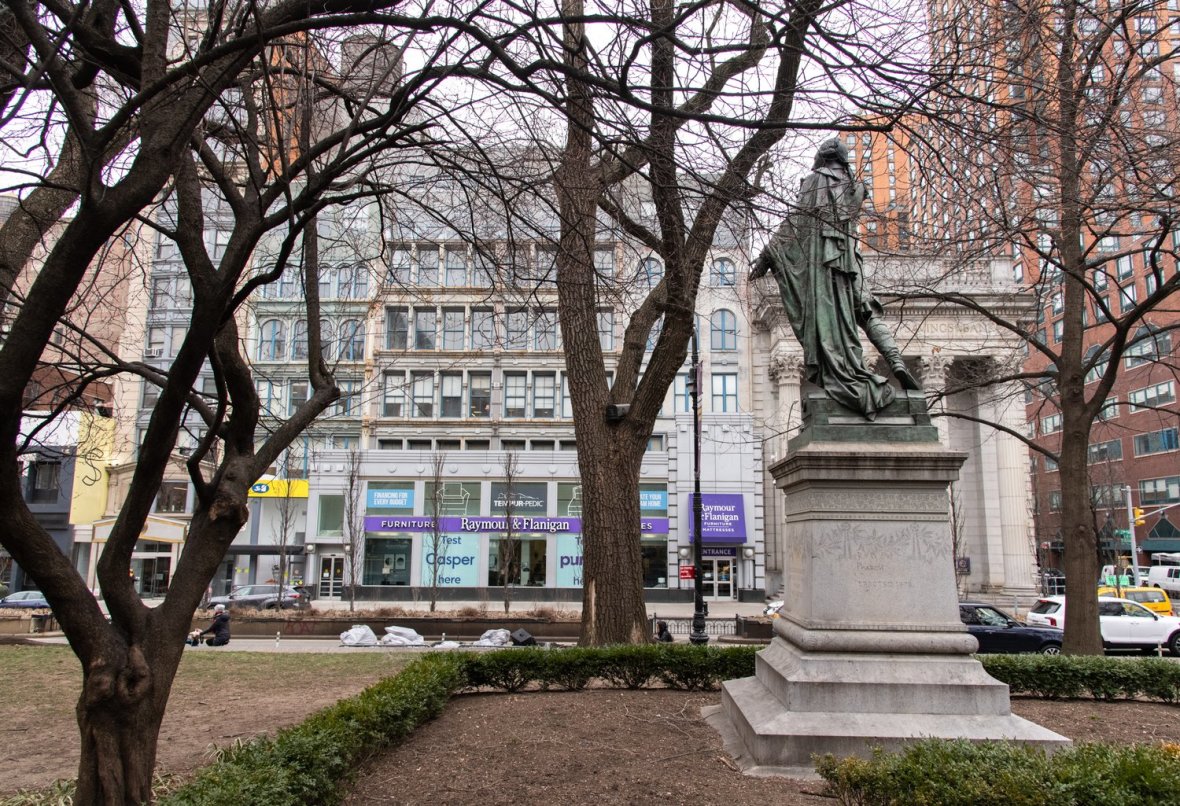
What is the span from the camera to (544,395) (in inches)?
1578

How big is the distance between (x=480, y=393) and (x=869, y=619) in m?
34.9

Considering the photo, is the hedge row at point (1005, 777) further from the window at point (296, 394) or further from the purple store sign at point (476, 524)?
the window at point (296, 394)

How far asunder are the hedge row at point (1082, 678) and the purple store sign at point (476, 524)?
2891cm

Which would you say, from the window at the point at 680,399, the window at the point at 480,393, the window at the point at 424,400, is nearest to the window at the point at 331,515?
the window at the point at 424,400

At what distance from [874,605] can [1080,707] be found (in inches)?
180

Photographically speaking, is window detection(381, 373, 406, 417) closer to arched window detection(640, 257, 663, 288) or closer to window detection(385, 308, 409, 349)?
window detection(385, 308, 409, 349)

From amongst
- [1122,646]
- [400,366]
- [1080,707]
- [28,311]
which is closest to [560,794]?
[28,311]

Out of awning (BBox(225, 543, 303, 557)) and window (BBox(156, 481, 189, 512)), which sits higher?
window (BBox(156, 481, 189, 512))

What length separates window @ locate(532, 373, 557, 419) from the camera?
39875 mm

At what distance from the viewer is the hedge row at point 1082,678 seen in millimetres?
9414

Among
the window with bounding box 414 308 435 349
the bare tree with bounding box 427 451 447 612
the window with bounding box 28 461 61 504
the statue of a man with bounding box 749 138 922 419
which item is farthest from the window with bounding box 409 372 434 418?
the statue of a man with bounding box 749 138 922 419

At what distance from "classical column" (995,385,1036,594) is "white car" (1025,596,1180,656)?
1600 cm

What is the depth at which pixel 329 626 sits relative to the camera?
2206 cm

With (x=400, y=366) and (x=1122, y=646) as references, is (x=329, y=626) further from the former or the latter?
(x=1122, y=646)
